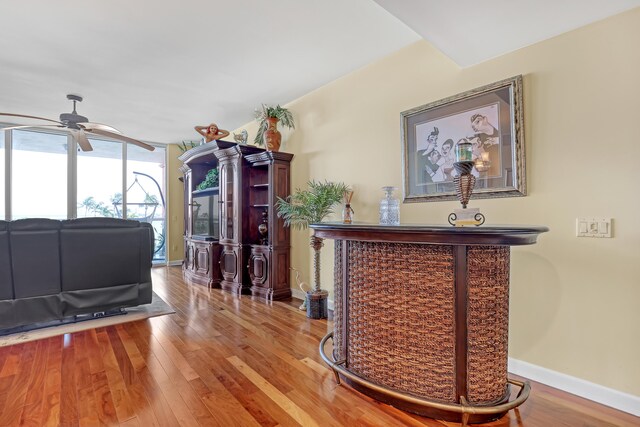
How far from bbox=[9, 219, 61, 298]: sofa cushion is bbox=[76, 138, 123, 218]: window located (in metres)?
3.58

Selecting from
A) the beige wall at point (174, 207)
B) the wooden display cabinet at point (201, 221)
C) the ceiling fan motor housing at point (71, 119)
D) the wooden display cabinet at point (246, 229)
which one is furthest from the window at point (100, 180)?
the ceiling fan motor housing at point (71, 119)

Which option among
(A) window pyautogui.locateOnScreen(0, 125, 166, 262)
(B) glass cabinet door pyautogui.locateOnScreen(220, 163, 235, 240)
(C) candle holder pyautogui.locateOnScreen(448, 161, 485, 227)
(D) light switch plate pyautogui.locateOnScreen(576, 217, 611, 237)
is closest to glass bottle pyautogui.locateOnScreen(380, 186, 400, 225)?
(C) candle holder pyautogui.locateOnScreen(448, 161, 485, 227)

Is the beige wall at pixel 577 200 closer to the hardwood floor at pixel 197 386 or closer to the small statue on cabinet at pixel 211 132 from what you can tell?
the hardwood floor at pixel 197 386

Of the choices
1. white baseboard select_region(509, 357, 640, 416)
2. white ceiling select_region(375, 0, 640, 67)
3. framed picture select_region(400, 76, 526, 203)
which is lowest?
white baseboard select_region(509, 357, 640, 416)

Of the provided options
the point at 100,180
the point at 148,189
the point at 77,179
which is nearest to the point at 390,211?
the point at 148,189

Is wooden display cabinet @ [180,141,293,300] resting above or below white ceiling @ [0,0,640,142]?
below

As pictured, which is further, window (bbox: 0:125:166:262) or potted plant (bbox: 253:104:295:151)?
window (bbox: 0:125:166:262)

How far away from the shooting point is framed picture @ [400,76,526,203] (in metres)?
2.24

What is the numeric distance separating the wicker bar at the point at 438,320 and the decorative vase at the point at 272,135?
107 inches

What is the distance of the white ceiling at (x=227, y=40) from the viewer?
1957mm

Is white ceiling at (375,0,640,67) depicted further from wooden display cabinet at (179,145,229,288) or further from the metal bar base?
wooden display cabinet at (179,145,229,288)

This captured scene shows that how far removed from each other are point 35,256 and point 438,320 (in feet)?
11.9

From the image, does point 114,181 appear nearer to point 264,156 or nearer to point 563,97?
point 264,156

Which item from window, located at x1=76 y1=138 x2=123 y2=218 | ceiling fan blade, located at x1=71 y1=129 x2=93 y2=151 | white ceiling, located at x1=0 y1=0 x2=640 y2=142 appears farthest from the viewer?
window, located at x1=76 y1=138 x2=123 y2=218
